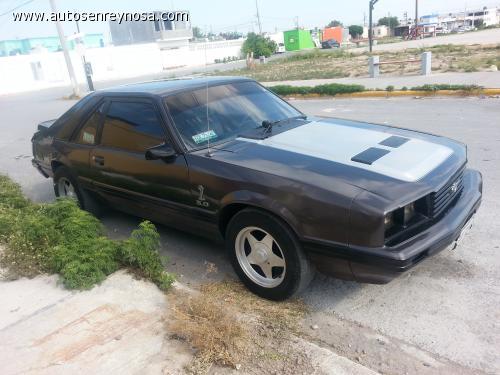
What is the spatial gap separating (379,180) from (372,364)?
1117 mm

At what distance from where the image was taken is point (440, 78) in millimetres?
15273

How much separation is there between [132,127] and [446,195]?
2.77m

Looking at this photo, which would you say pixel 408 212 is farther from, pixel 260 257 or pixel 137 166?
pixel 137 166

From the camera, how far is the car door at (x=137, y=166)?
12.8 feet

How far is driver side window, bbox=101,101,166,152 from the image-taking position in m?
4.07

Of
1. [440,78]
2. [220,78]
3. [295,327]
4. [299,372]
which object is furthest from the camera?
[440,78]

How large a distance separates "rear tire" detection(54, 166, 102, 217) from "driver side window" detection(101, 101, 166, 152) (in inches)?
33.6

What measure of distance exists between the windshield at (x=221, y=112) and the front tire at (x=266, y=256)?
89cm

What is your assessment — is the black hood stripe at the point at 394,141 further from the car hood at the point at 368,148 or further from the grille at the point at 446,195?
the grille at the point at 446,195

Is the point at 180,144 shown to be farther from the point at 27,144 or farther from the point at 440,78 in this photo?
the point at 440,78

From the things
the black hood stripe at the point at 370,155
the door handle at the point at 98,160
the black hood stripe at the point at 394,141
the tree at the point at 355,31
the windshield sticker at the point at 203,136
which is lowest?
the tree at the point at 355,31

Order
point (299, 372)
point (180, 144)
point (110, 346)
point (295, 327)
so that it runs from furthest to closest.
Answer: point (180, 144)
point (295, 327)
point (110, 346)
point (299, 372)

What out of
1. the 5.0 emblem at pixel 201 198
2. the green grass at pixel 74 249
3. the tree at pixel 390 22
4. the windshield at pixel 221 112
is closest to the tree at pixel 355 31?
the tree at pixel 390 22

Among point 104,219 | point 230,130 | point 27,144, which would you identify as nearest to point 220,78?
point 230,130
